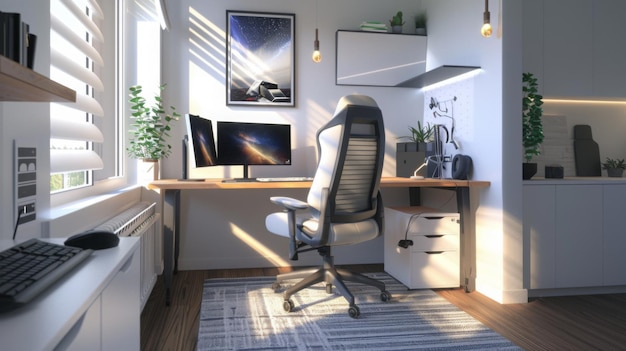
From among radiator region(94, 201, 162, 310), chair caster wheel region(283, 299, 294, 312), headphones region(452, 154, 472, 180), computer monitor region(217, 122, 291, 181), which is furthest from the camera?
computer monitor region(217, 122, 291, 181)

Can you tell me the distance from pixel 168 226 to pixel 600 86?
351 centimetres

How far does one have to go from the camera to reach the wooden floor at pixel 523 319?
2338 millimetres

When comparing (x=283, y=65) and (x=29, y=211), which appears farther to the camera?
(x=283, y=65)

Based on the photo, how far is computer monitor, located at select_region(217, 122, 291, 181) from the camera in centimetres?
351

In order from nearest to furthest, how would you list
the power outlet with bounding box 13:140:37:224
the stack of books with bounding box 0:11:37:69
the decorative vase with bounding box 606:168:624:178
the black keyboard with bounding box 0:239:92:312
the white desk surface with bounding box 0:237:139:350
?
the white desk surface with bounding box 0:237:139:350, the black keyboard with bounding box 0:239:92:312, the stack of books with bounding box 0:11:37:69, the power outlet with bounding box 13:140:37:224, the decorative vase with bounding box 606:168:624:178

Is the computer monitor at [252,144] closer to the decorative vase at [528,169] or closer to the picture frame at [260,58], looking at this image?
the picture frame at [260,58]

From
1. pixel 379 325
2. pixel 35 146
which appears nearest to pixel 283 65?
pixel 379 325

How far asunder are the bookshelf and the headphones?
2.84 meters

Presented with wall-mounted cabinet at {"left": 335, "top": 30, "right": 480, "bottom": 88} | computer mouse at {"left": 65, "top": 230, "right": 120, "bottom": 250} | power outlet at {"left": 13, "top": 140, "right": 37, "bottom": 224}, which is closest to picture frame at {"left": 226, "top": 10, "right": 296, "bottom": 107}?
wall-mounted cabinet at {"left": 335, "top": 30, "right": 480, "bottom": 88}

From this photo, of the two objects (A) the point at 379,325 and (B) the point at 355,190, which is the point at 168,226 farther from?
(A) the point at 379,325

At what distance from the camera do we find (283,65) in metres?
3.93

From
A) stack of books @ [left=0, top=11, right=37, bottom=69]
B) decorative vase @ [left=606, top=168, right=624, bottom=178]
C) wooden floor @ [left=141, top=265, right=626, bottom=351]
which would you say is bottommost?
wooden floor @ [left=141, top=265, right=626, bottom=351]

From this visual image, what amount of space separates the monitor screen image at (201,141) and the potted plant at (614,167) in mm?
3345

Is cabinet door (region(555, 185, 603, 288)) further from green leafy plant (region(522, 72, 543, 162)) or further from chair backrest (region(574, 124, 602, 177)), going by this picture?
chair backrest (region(574, 124, 602, 177))
